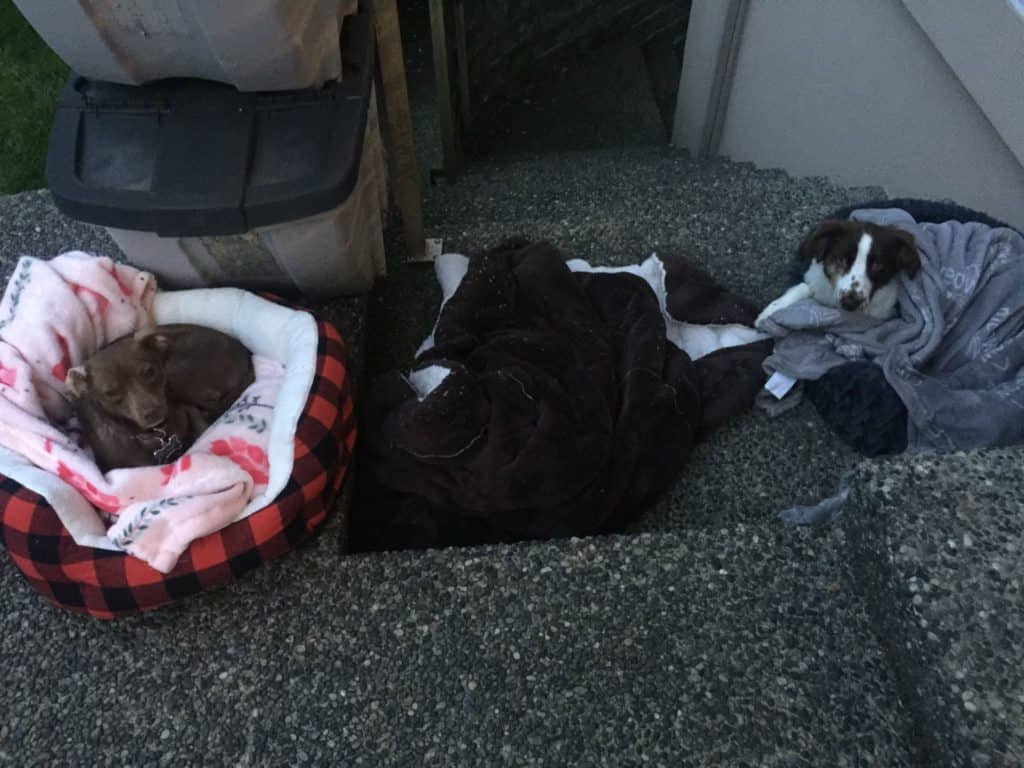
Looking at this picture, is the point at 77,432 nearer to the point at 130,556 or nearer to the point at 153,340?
the point at 153,340

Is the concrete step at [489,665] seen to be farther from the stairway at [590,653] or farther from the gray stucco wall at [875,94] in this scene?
the gray stucco wall at [875,94]

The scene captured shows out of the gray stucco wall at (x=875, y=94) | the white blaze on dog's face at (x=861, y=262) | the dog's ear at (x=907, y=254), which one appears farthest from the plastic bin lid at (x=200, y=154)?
the gray stucco wall at (x=875, y=94)

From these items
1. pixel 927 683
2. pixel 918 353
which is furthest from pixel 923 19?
pixel 927 683

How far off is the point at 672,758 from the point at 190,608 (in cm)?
101

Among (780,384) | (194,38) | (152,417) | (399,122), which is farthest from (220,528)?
(780,384)

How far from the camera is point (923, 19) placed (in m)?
2.66

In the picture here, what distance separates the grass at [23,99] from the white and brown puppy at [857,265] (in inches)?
122

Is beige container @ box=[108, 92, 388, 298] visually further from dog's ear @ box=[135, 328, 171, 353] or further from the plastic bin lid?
dog's ear @ box=[135, 328, 171, 353]

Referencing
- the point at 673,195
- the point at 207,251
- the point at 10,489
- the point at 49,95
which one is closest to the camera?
the point at 10,489

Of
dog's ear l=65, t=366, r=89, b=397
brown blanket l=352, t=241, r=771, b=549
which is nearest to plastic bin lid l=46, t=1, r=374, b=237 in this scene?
dog's ear l=65, t=366, r=89, b=397

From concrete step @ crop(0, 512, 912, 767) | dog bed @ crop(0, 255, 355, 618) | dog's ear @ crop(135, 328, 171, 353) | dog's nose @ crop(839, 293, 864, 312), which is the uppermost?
dog's nose @ crop(839, 293, 864, 312)

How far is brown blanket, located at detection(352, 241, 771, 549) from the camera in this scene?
1896mm

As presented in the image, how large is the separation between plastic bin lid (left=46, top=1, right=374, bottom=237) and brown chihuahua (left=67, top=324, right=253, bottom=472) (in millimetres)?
284

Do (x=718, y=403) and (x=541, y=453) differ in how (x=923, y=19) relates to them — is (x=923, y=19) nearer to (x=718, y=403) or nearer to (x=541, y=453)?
(x=718, y=403)
